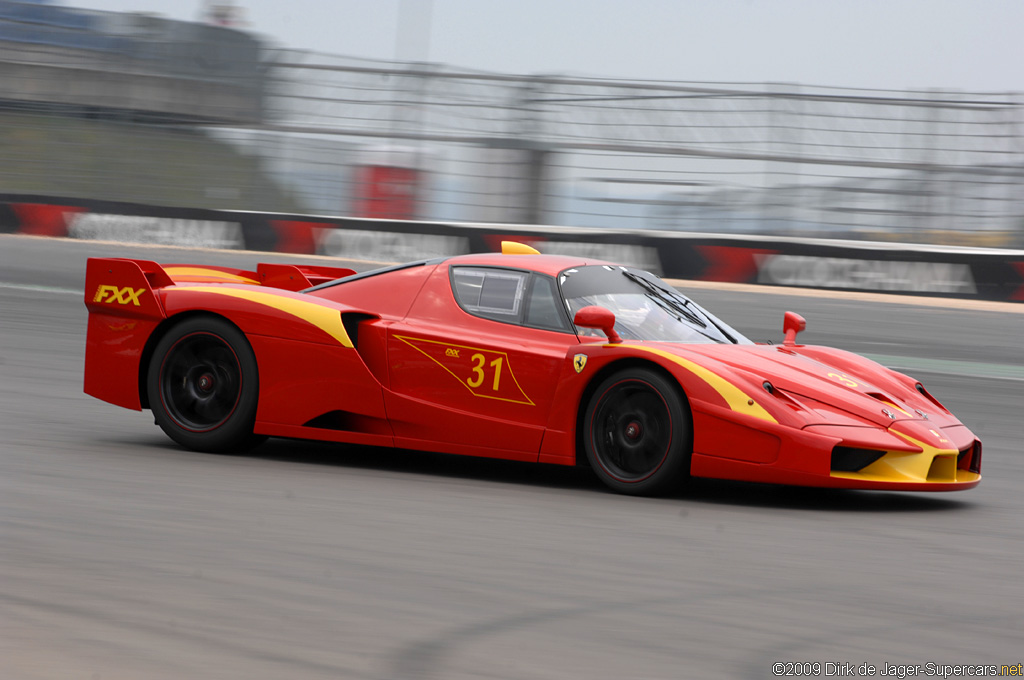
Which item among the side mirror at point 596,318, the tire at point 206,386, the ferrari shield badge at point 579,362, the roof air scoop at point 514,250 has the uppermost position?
the roof air scoop at point 514,250

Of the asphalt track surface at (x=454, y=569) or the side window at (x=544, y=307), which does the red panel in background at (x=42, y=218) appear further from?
the side window at (x=544, y=307)

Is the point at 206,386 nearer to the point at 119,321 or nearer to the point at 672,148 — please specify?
the point at 119,321

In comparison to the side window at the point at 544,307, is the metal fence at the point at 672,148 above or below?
above

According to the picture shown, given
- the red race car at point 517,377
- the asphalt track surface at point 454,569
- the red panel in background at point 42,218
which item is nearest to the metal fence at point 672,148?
the red panel in background at point 42,218

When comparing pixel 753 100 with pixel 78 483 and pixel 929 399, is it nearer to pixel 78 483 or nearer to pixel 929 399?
pixel 929 399

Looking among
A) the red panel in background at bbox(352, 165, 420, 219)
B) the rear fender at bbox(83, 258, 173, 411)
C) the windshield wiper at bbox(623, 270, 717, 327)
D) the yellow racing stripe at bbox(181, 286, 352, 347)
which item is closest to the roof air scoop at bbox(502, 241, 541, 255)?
the windshield wiper at bbox(623, 270, 717, 327)

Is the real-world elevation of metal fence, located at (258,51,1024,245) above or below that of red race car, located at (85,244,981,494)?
above

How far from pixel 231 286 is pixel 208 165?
1144 cm

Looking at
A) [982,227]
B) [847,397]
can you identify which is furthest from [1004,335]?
[847,397]

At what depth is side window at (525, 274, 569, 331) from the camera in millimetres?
5691

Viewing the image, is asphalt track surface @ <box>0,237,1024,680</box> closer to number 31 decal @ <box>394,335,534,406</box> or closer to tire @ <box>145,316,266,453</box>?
tire @ <box>145,316,266,453</box>

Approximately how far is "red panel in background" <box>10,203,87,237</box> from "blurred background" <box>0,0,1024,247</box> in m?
0.70

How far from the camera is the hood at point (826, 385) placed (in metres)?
5.17

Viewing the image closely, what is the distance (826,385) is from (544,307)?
53.1 inches
